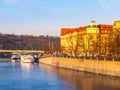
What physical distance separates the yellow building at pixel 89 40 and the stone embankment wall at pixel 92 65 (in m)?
4.28

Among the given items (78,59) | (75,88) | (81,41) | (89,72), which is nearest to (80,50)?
(81,41)

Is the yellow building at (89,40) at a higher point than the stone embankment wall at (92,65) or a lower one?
higher

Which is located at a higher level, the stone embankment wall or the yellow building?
the yellow building

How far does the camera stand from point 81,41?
346 ft

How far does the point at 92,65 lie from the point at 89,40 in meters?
25.0

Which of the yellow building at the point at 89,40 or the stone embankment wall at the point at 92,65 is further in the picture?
the yellow building at the point at 89,40

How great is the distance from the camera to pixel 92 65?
74188 mm

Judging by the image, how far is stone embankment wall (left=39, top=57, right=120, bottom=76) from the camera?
63.8m

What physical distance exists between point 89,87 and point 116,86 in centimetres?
338

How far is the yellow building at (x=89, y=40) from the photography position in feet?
287

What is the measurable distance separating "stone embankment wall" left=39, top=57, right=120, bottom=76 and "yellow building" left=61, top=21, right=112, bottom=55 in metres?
4.28

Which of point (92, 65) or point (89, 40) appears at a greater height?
point (89, 40)

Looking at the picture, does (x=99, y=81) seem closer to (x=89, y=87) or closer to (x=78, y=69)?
(x=89, y=87)

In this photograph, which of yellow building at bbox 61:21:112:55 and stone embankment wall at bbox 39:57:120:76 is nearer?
stone embankment wall at bbox 39:57:120:76
